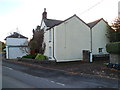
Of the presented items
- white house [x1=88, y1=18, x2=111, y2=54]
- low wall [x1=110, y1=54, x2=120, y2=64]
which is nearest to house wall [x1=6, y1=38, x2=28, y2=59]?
white house [x1=88, y1=18, x2=111, y2=54]

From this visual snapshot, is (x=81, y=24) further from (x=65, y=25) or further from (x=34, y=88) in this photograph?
(x=34, y=88)

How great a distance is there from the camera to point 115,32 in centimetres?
2884

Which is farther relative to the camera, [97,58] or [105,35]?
[105,35]

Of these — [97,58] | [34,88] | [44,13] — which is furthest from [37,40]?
[34,88]

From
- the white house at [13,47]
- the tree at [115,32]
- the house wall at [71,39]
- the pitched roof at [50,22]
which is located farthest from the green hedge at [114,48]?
the white house at [13,47]

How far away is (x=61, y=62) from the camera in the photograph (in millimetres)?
24484

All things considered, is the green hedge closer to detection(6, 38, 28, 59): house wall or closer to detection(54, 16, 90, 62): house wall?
detection(54, 16, 90, 62): house wall

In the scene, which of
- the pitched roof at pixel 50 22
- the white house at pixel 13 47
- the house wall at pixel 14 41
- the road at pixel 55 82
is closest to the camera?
the road at pixel 55 82

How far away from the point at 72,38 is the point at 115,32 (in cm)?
886

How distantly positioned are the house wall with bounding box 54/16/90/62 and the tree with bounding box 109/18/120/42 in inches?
193

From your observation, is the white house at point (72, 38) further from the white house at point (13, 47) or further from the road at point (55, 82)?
the white house at point (13, 47)

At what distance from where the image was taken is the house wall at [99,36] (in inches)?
1117

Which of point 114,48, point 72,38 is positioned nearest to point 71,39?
point 72,38

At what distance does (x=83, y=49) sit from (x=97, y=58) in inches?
110
